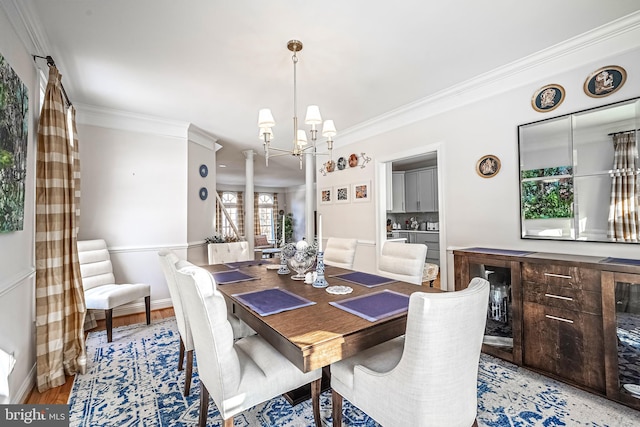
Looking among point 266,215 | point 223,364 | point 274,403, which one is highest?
point 266,215

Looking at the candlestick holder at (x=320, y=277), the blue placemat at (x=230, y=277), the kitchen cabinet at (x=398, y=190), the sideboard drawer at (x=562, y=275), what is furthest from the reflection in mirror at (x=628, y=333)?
the kitchen cabinet at (x=398, y=190)

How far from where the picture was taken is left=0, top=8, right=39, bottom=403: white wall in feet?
5.28

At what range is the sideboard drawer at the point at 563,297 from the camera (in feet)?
5.90

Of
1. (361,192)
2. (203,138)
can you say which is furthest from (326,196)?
(203,138)

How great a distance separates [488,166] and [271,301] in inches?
93.9

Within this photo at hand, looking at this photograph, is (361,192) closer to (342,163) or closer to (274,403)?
(342,163)

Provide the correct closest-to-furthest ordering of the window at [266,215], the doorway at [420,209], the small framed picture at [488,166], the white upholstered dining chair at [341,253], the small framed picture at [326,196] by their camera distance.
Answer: the small framed picture at [488,166] → the white upholstered dining chair at [341,253] → the small framed picture at [326,196] → the doorway at [420,209] → the window at [266,215]

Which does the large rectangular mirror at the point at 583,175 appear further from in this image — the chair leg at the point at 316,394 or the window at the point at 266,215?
the window at the point at 266,215

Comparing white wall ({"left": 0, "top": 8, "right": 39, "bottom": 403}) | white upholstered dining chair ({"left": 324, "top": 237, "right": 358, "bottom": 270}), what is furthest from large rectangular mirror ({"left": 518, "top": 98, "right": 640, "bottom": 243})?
white wall ({"left": 0, "top": 8, "right": 39, "bottom": 403})

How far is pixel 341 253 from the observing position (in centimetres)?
291

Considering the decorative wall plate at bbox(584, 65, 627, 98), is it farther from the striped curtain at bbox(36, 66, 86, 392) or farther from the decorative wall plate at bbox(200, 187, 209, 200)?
the decorative wall plate at bbox(200, 187, 209, 200)

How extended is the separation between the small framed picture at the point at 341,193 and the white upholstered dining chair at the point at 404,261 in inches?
74.0

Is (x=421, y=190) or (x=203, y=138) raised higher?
(x=203, y=138)

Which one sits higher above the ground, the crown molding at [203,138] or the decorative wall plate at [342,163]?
the crown molding at [203,138]
